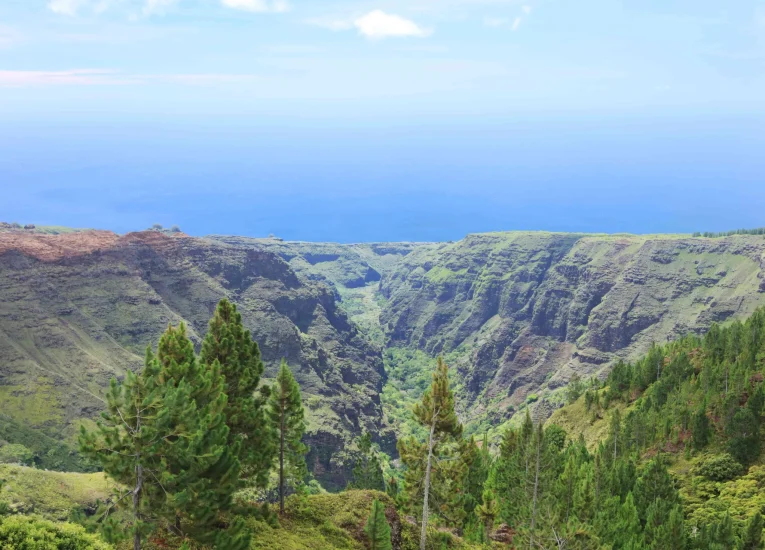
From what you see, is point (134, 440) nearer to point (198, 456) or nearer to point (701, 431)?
point (198, 456)

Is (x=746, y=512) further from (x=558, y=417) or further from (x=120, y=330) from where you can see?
(x=120, y=330)

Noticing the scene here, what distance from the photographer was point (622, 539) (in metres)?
63.6

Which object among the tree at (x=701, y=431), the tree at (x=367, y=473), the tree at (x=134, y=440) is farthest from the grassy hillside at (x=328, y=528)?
the tree at (x=701, y=431)

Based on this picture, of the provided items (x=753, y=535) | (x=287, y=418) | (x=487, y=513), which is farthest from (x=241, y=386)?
(x=753, y=535)

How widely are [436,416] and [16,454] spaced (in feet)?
372

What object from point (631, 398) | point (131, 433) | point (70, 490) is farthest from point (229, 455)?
point (631, 398)

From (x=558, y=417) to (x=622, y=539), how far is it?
99.4 m

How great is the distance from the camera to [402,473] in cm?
5344

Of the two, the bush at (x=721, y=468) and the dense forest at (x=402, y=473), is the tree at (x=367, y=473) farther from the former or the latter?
the bush at (x=721, y=468)

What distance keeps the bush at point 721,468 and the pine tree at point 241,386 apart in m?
67.8

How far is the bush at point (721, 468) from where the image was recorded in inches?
3164

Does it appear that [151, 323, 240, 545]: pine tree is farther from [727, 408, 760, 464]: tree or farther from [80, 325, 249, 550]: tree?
[727, 408, 760, 464]: tree

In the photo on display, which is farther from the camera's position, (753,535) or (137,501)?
(753,535)

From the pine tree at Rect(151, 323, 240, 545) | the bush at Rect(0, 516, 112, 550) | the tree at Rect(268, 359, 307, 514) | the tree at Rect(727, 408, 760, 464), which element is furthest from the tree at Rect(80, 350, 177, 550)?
the tree at Rect(727, 408, 760, 464)
